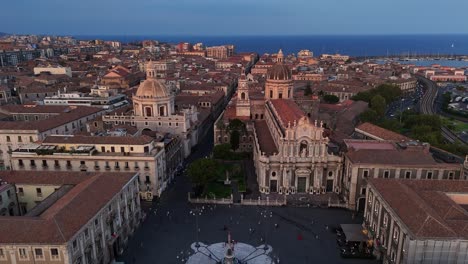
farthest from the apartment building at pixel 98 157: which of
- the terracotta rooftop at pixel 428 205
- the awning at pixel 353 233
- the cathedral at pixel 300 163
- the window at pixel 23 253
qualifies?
the terracotta rooftop at pixel 428 205

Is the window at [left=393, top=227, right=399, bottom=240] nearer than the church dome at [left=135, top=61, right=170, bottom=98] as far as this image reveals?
Yes

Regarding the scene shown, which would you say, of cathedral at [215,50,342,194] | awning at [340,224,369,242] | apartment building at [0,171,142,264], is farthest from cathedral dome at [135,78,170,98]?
awning at [340,224,369,242]

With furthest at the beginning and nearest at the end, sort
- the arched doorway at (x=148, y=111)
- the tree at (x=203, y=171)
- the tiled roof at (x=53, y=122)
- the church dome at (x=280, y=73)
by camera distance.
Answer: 1. the church dome at (x=280, y=73)
2. the arched doorway at (x=148, y=111)
3. the tiled roof at (x=53, y=122)
4. the tree at (x=203, y=171)

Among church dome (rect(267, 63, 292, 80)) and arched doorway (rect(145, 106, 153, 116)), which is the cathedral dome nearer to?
arched doorway (rect(145, 106, 153, 116))

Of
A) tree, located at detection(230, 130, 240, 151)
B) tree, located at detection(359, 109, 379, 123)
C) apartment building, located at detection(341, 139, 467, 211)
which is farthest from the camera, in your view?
tree, located at detection(359, 109, 379, 123)

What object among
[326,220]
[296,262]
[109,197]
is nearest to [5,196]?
[109,197]

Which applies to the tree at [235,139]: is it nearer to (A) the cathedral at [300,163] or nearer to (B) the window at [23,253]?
(A) the cathedral at [300,163]

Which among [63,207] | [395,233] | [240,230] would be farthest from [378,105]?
[63,207]
